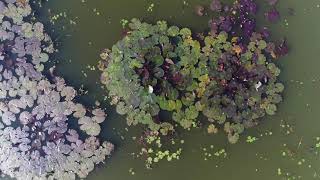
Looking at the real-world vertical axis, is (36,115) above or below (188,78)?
below

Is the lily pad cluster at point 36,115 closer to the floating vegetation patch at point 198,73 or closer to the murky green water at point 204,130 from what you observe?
the murky green water at point 204,130

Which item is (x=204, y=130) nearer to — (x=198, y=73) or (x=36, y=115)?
(x=198, y=73)

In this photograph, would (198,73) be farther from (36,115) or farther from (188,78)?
(36,115)

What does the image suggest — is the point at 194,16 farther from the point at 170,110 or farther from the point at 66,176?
the point at 66,176

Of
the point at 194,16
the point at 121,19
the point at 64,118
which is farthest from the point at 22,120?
the point at 194,16

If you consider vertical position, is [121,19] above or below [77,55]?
above

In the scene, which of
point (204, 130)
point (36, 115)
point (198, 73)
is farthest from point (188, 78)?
point (36, 115)
